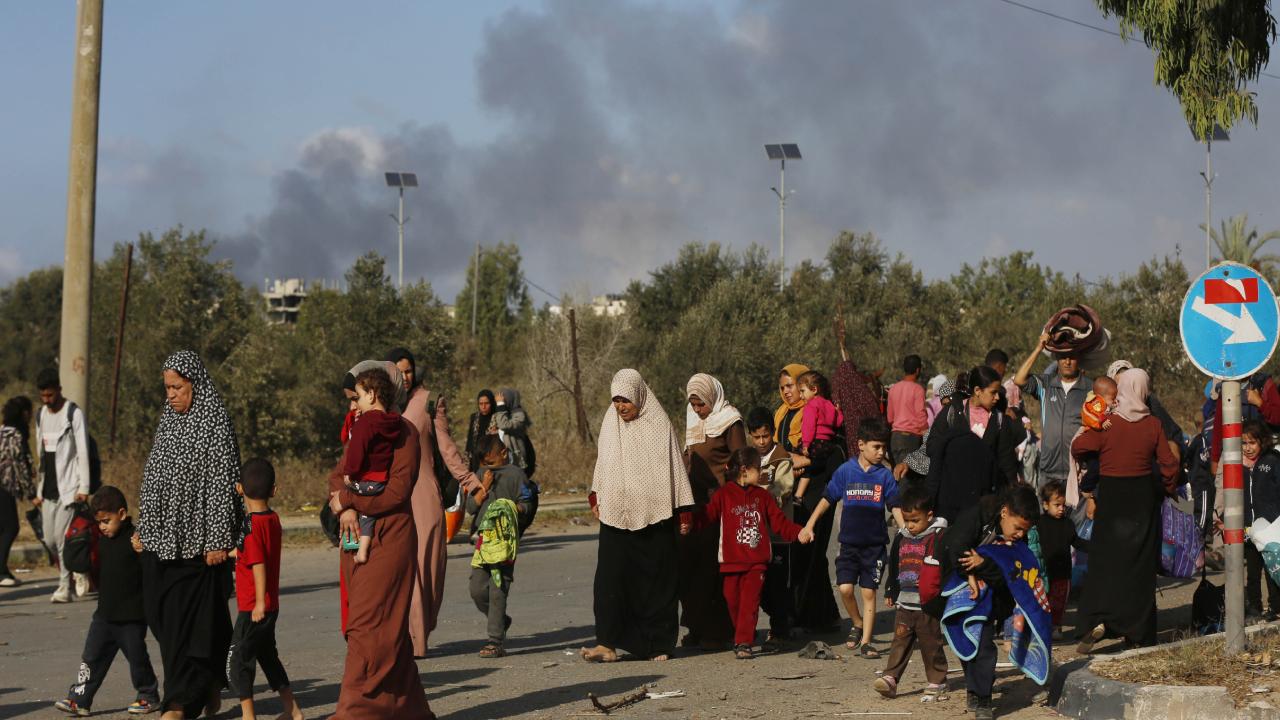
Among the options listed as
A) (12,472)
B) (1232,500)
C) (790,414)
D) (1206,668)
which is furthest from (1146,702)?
(12,472)

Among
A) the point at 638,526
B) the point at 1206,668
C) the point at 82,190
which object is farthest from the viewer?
the point at 82,190

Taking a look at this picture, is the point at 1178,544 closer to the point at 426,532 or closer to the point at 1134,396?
A: the point at 1134,396


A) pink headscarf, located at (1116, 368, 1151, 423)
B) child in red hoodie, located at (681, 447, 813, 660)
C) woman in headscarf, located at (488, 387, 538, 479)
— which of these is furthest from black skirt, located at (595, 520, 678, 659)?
woman in headscarf, located at (488, 387, 538, 479)

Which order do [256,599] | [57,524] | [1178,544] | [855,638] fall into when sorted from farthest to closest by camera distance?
[57,524], [855,638], [1178,544], [256,599]

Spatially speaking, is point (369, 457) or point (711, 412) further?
point (711, 412)

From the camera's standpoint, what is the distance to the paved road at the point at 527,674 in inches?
320

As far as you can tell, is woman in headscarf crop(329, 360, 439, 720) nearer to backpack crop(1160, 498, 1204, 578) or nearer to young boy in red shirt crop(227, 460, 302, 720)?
young boy in red shirt crop(227, 460, 302, 720)

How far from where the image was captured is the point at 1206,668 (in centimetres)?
772

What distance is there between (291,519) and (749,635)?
11284 millimetres

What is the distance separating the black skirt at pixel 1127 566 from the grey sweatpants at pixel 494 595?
12.4ft

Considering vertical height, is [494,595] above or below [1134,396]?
below

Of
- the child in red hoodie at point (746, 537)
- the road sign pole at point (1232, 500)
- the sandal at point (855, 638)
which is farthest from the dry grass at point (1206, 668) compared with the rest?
the child in red hoodie at point (746, 537)

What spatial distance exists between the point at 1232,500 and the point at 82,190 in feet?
36.0

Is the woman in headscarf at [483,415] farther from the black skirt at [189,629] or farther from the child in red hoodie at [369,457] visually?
the child in red hoodie at [369,457]
